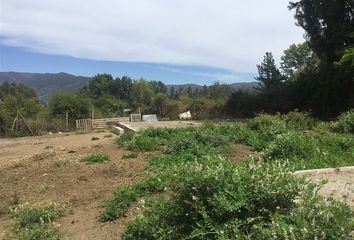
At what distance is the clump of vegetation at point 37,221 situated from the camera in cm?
522

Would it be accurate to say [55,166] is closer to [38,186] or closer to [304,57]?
[38,186]

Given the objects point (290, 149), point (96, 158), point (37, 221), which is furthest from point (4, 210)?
point (290, 149)

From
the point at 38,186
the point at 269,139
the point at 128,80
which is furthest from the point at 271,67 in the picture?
the point at 128,80

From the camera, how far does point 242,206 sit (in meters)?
3.86

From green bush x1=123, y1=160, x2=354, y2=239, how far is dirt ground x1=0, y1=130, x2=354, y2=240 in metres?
1.00

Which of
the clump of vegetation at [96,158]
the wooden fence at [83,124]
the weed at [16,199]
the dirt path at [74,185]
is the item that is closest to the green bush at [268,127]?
the dirt path at [74,185]

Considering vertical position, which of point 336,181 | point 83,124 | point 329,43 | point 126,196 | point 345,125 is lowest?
point 83,124

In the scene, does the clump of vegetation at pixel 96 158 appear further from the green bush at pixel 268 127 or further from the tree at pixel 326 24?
the tree at pixel 326 24

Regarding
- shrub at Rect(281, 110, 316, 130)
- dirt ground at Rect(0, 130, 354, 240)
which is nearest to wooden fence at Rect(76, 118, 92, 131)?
shrub at Rect(281, 110, 316, 130)

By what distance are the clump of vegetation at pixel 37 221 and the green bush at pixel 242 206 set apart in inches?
63.6

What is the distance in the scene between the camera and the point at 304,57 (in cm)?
5241

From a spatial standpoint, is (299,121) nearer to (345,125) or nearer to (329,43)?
(345,125)

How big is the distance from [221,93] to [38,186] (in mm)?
34540

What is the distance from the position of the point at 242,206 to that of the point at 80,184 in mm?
4211
